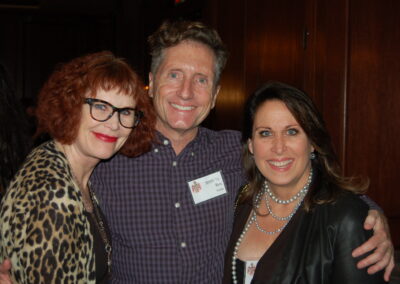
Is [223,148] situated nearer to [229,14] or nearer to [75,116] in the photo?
[75,116]

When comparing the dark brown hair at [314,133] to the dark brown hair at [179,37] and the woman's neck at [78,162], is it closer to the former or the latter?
the dark brown hair at [179,37]

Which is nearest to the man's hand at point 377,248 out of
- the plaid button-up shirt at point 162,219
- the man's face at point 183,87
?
the plaid button-up shirt at point 162,219

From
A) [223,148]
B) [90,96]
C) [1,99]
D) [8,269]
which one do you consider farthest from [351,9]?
[8,269]

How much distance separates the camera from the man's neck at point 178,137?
2.39 metres

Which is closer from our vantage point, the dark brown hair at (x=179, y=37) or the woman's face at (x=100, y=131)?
the woman's face at (x=100, y=131)

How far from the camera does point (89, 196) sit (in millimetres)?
2037

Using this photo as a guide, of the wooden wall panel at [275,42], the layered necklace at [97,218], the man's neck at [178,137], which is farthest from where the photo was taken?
the wooden wall panel at [275,42]

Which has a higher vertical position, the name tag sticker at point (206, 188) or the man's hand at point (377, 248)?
the name tag sticker at point (206, 188)

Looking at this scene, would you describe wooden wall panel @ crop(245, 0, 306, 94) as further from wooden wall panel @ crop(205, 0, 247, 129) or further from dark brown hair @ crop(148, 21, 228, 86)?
dark brown hair @ crop(148, 21, 228, 86)

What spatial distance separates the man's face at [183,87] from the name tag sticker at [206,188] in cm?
30

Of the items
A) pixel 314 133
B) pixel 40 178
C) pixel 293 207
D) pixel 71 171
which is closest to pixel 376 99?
pixel 314 133

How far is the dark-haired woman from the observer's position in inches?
69.6

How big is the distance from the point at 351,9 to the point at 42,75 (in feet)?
28.1

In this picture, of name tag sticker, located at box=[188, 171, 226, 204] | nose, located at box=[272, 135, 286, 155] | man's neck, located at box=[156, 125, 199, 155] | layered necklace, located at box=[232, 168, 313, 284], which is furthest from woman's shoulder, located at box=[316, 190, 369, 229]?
man's neck, located at box=[156, 125, 199, 155]
